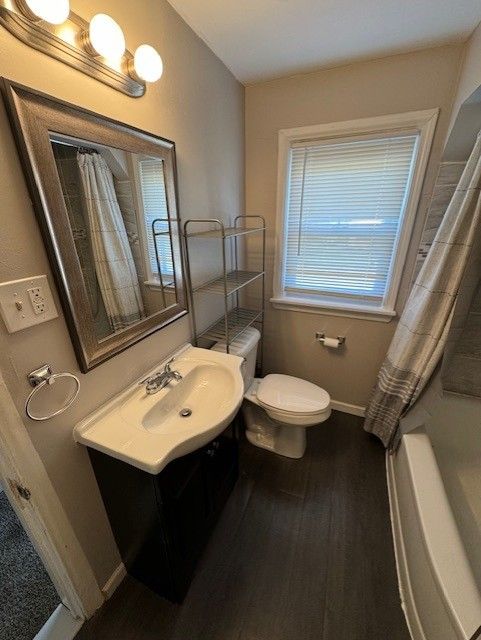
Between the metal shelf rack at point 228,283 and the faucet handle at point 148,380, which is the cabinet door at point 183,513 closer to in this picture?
the faucet handle at point 148,380

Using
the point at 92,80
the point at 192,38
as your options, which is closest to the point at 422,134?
the point at 192,38

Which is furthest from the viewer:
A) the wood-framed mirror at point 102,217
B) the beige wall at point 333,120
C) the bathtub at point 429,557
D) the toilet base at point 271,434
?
the toilet base at point 271,434

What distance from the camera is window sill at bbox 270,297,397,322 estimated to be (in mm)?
1845

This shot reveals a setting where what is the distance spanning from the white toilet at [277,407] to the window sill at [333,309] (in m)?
0.41

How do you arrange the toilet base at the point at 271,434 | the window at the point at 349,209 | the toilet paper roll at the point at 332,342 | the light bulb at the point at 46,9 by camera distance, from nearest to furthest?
the light bulb at the point at 46,9
the window at the point at 349,209
the toilet base at the point at 271,434
the toilet paper roll at the point at 332,342

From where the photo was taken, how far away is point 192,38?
4.07 ft

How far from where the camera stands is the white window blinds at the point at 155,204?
44.1 inches

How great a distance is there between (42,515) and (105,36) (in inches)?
59.4

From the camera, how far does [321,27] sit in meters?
1.22

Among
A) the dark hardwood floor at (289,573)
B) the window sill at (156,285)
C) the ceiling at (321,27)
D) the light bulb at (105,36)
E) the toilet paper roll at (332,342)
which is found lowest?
the dark hardwood floor at (289,573)

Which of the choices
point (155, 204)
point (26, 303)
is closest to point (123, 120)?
point (155, 204)

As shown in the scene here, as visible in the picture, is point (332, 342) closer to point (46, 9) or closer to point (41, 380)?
point (41, 380)

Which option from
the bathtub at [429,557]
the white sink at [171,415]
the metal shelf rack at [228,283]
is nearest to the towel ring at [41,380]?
the white sink at [171,415]

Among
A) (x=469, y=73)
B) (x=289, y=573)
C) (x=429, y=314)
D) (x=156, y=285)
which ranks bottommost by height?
(x=289, y=573)
